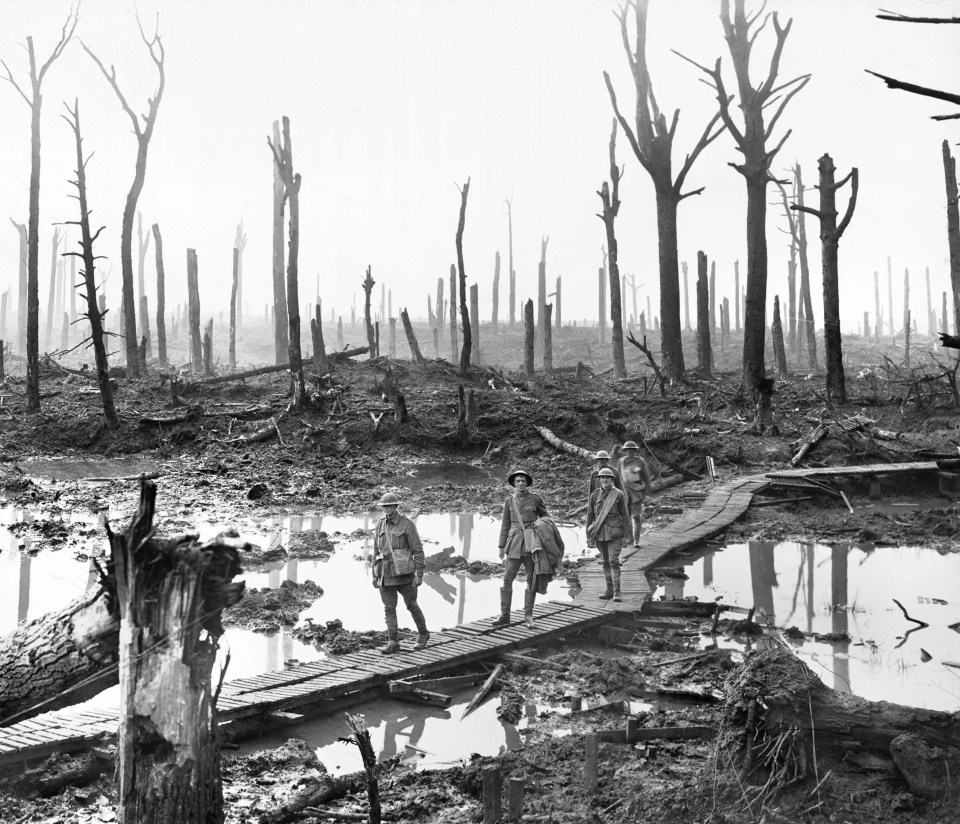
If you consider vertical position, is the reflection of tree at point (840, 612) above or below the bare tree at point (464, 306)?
below

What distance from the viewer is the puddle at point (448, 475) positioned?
19.9 m

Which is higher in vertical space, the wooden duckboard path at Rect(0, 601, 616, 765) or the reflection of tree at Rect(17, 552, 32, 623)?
the reflection of tree at Rect(17, 552, 32, 623)

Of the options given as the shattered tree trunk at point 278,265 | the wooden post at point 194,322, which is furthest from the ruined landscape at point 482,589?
the shattered tree trunk at point 278,265

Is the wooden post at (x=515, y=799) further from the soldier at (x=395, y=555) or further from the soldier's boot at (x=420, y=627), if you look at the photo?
the soldier's boot at (x=420, y=627)

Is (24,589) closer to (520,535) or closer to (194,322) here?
(520,535)

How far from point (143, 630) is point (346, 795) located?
2.82 meters

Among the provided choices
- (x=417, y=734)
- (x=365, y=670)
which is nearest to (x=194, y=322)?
(x=365, y=670)

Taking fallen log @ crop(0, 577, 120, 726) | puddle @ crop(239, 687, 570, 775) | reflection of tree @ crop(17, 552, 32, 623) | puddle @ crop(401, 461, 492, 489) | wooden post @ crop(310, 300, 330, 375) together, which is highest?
wooden post @ crop(310, 300, 330, 375)

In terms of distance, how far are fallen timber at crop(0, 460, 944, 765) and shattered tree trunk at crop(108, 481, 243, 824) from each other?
0.70 metres

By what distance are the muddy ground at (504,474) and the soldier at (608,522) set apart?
1141mm

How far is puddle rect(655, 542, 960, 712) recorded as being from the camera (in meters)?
7.99

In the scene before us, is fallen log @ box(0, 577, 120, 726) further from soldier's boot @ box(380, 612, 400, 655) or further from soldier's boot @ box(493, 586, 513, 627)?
soldier's boot @ box(493, 586, 513, 627)

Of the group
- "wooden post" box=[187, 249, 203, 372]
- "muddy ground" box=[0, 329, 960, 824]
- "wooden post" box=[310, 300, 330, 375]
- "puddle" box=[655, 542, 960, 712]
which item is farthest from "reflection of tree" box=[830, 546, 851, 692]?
"wooden post" box=[187, 249, 203, 372]

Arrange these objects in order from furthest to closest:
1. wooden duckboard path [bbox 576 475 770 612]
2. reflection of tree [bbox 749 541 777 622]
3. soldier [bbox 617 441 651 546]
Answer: soldier [bbox 617 441 651 546] → wooden duckboard path [bbox 576 475 770 612] → reflection of tree [bbox 749 541 777 622]
